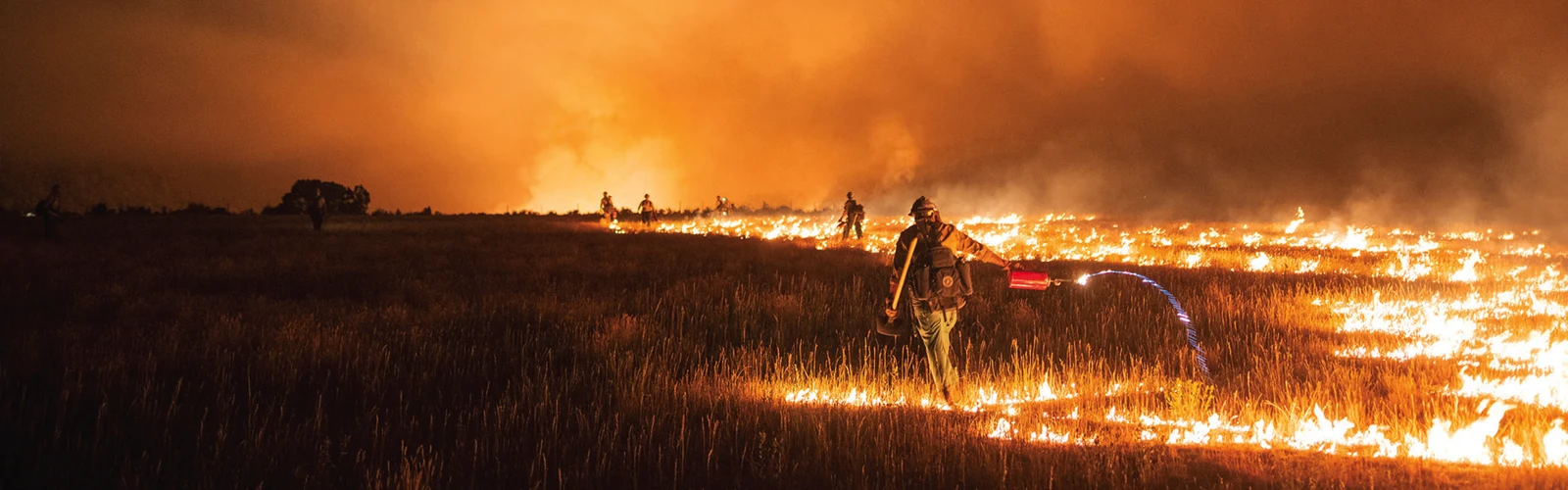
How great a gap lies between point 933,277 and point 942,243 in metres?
0.36

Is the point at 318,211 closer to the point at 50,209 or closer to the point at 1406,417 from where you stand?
the point at 50,209

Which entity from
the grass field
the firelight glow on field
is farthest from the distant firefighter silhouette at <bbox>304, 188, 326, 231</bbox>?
the firelight glow on field

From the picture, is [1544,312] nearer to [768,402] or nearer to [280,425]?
[768,402]

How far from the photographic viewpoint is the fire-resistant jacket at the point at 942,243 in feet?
Answer: 28.1

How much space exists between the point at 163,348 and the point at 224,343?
30.1 inches

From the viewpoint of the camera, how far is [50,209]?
29828mm

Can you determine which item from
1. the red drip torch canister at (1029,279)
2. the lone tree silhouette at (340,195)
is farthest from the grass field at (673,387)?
the lone tree silhouette at (340,195)

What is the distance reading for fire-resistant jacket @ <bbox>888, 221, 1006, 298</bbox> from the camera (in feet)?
28.1

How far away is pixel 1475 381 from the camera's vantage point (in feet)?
30.5

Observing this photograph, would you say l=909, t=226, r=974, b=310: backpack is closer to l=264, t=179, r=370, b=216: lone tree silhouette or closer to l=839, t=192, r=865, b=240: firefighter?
l=839, t=192, r=865, b=240: firefighter

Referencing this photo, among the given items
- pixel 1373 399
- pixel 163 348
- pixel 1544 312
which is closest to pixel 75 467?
pixel 163 348

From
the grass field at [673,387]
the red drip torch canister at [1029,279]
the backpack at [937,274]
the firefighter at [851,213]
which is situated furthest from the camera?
the firefighter at [851,213]

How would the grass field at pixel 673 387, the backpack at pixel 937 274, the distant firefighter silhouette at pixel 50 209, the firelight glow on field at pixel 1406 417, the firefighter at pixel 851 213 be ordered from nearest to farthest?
the grass field at pixel 673 387 < the firelight glow on field at pixel 1406 417 < the backpack at pixel 937 274 < the distant firefighter silhouette at pixel 50 209 < the firefighter at pixel 851 213

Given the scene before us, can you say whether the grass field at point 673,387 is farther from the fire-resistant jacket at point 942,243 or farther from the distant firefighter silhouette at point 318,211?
the distant firefighter silhouette at point 318,211
